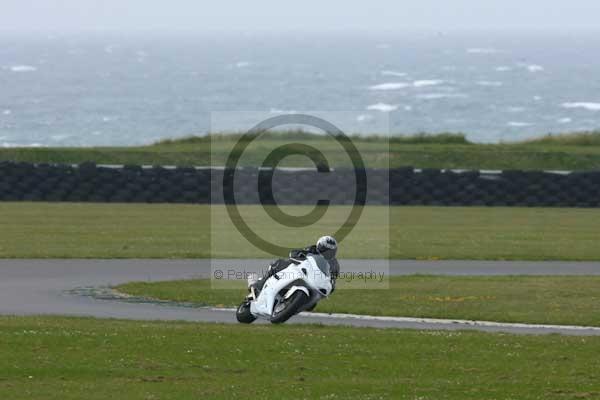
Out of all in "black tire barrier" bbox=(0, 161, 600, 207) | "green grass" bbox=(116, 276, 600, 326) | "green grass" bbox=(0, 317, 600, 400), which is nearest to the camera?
"green grass" bbox=(0, 317, 600, 400)

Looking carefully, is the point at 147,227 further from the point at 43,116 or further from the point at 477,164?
the point at 43,116

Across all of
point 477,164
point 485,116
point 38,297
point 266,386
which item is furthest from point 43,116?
point 266,386

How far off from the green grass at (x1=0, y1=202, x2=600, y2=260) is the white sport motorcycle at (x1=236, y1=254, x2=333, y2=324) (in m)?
9.02

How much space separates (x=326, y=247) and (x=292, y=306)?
2.90ft

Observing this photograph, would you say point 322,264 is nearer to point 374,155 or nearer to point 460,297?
point 460,297

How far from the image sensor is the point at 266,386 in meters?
12.4

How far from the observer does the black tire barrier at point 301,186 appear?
110 feet

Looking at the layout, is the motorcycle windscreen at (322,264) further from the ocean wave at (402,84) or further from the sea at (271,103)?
the ocean wave at (402,84)

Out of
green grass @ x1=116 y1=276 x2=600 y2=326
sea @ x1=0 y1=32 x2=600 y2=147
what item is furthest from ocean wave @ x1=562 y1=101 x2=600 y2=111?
green grass @ x1=116 y1=276 x2=600 y2=326

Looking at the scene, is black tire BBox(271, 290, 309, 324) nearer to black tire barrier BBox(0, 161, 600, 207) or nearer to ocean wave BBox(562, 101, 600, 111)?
black tire barrier BBox(0, 161, 600, 207)

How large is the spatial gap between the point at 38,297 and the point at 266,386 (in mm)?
8117

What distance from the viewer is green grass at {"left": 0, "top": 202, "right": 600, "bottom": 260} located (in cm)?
2577

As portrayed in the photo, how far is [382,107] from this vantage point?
14225 centimetres

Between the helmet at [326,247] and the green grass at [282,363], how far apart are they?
0.97 m
